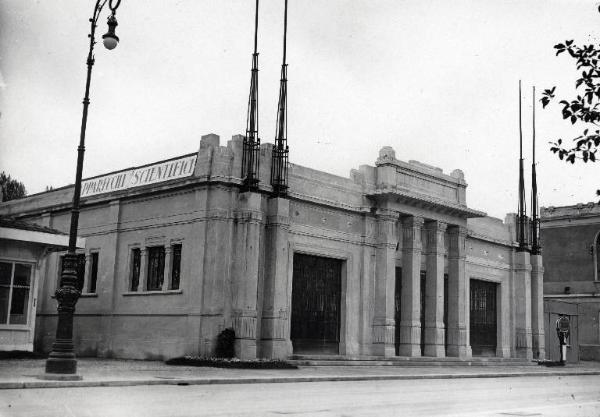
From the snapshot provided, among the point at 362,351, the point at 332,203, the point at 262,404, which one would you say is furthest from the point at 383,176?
the point at 262,404

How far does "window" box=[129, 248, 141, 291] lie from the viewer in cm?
3206

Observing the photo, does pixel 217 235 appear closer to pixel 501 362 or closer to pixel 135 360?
pixel 135 360

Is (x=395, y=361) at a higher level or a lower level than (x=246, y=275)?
lower

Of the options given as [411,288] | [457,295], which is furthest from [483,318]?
[411,288]

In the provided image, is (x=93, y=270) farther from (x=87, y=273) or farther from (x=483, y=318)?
(x=483, y=318)

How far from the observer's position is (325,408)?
13961 millimetres

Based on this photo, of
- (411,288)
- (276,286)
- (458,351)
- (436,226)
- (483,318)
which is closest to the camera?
(276,286)

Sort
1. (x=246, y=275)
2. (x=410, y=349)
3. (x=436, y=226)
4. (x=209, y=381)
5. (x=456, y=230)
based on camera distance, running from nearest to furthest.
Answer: (x=209, y=381) → (x=246, y=275) → (x=410, y=349) → (x=436, y=226) → (x=456, y=230)

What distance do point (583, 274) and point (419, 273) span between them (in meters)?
24.8

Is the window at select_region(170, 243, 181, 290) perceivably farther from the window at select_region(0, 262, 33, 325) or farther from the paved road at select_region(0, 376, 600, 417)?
the paved road at select_region(0, 376, 600, 417)

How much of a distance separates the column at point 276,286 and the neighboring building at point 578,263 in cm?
2918

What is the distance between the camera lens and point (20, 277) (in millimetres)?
27875

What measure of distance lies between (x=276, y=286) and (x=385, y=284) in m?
6.79

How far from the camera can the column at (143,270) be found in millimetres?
31266
